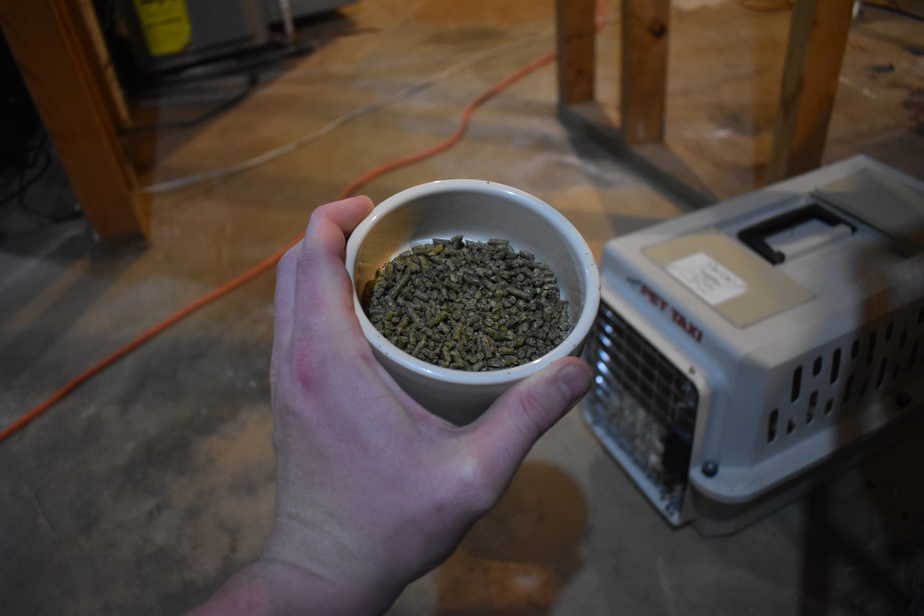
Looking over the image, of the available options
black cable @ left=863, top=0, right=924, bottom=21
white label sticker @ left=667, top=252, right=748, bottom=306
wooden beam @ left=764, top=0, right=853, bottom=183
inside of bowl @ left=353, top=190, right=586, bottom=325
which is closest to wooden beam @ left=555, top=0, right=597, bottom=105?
wooden beam @ left=764, top=0, right=853, bottom=183

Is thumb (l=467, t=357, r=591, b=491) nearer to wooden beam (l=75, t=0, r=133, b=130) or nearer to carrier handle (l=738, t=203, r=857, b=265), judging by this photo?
carrier handle (l=738, t=203, r=857, b=265)

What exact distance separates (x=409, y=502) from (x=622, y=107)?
1.41 metres

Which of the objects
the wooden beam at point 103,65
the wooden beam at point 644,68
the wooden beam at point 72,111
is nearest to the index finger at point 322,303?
the wooden beam at point 72,111

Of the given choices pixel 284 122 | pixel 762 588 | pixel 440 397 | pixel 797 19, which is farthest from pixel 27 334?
pixel 797 19

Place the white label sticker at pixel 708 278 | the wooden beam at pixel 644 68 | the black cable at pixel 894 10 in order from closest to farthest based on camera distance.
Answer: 1. the white label sticker at pixel 708 278
2. the wooden beam at pixel 644 68
3. the black cable at pixel 894 10

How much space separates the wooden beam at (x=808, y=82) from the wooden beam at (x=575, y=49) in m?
0.71

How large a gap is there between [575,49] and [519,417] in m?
1.55

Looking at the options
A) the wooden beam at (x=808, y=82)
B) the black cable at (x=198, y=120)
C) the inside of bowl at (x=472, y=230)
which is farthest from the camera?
the black cable at (x=198, y=120)

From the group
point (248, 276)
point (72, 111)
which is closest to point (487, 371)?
point (248, 276)

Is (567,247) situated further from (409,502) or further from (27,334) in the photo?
(27,334)

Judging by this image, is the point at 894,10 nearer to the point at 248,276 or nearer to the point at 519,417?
the point at 248,276

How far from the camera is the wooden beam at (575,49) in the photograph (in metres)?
1.80

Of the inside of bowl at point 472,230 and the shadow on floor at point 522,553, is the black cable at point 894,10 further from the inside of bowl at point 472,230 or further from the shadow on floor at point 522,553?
the inside of bowl at point 472,230

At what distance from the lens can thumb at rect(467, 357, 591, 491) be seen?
0.52m
